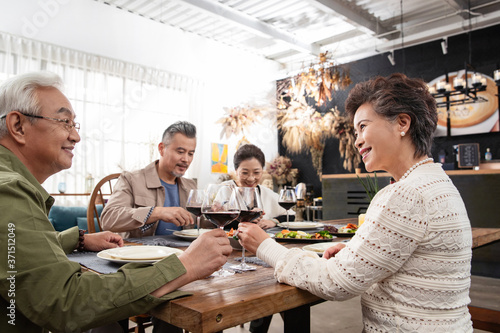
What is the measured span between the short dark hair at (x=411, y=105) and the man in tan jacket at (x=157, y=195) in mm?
1033

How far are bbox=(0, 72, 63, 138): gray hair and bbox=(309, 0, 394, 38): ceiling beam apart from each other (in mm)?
4670

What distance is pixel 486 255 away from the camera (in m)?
4.32

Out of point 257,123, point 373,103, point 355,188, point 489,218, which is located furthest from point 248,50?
point 373,103

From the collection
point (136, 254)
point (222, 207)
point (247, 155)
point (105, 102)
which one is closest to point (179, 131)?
point (247, 155)

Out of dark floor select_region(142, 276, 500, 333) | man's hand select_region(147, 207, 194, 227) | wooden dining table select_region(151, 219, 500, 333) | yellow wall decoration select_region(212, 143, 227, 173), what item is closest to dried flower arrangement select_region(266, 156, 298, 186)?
yellow wall decoration select_region(212, 143, 227, 173)

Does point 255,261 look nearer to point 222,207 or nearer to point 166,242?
point 222,207

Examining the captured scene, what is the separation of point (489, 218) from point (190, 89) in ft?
16.0

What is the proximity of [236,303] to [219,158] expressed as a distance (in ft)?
21.4

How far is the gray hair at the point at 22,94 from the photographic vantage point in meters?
1.11

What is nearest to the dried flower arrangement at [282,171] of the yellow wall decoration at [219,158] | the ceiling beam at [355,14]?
the yellow wall decoration at [219,158]

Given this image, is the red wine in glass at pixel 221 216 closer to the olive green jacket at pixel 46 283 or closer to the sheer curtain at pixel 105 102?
the olive green jacket at pixel 46 283

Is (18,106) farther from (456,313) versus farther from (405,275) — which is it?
(456,313)

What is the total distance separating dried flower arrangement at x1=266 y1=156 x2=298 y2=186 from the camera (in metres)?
7.67

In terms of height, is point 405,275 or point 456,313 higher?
point 405,275
